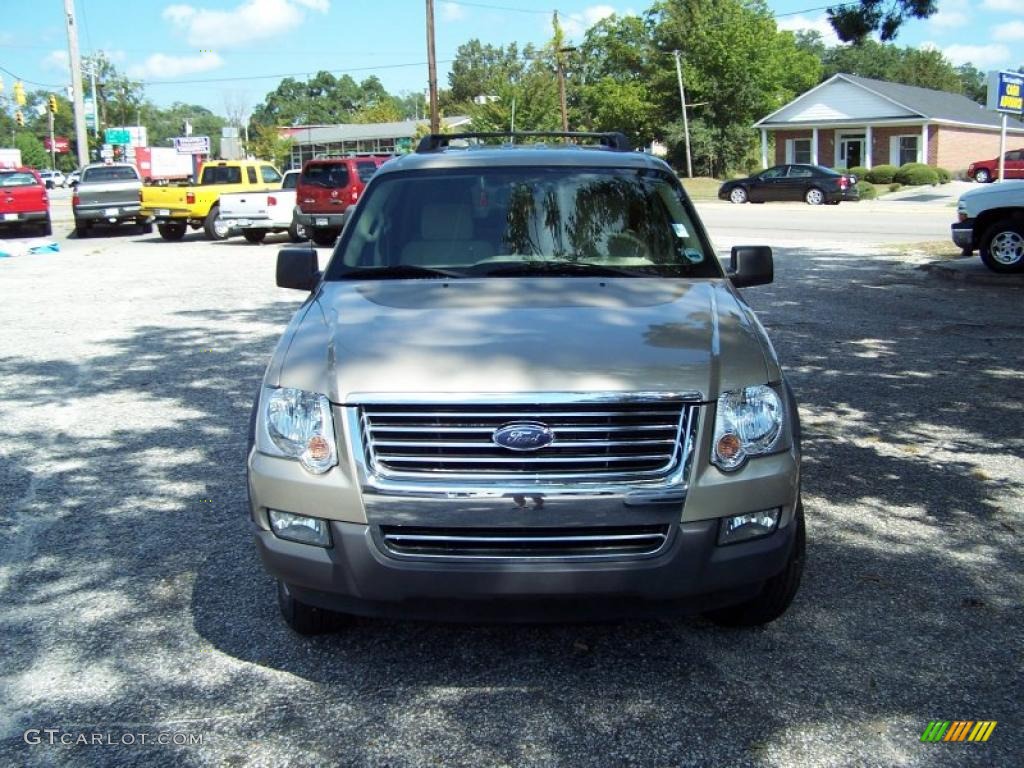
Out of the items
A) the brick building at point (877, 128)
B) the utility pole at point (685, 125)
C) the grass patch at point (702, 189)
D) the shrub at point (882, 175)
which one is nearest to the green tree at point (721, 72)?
the utility pole at point (685, 125)

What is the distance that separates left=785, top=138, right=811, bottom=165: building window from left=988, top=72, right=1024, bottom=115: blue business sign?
36130 millimetres

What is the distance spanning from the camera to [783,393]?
3668 millimetres

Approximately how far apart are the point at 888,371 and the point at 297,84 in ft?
620

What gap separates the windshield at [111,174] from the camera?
92.5 feet

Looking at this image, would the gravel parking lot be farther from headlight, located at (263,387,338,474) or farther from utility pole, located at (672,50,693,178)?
utility pole, located at (672,50,693,178)

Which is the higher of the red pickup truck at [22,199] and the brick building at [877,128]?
the brick building at [877,128]

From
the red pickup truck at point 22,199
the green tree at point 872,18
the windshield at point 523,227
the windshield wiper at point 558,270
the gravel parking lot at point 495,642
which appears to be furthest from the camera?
the red pickup truck at point 22,199

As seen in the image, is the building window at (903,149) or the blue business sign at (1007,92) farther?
the building window at (903,149)

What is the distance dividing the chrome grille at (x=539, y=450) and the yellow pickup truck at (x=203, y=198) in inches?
843

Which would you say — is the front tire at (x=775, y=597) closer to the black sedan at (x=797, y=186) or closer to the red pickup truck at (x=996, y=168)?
the black sedan at (x=797, y=186)

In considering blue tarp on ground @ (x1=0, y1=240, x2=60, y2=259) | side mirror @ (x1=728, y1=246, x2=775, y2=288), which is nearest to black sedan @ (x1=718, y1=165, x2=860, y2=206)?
blue tarp on ground @ (x1=0, y1=240, x2=60, y2=259)

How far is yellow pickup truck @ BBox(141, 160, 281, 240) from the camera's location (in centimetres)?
2461

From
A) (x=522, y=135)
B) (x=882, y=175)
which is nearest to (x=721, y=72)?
(x=882, y=175)

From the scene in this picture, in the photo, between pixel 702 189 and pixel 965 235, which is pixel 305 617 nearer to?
pixel 965 235
